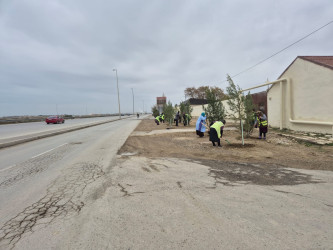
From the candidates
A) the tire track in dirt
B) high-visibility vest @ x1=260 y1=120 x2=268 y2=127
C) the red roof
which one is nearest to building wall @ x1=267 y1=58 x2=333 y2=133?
the red roof

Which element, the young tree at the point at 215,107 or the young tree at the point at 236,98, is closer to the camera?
the young tree at the point at 236,98

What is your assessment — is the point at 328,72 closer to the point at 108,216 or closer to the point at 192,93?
the point at 108,216

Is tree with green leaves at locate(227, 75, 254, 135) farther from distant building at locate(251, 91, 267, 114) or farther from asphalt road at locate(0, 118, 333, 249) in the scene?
distant building at locate(251, 91, 267, 114)

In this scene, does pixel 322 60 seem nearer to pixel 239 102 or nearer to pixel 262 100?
pixel 262 100

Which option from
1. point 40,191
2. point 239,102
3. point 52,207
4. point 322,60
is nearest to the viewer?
point 52,207

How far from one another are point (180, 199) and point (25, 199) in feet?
9.62

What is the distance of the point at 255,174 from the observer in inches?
177

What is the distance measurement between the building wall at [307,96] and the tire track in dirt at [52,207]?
451 inches

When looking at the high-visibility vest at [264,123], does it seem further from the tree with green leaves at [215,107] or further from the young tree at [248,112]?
the tree with green leaves at [215,107]

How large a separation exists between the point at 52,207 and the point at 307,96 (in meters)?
13.3

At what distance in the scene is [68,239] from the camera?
222 cm

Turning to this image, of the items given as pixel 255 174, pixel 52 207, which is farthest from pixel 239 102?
pixel 52 207

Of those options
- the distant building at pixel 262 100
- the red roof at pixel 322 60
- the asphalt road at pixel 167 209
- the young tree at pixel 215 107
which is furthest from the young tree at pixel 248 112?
the distant building at pixel 262 100

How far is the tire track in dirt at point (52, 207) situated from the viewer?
244 centimetres
